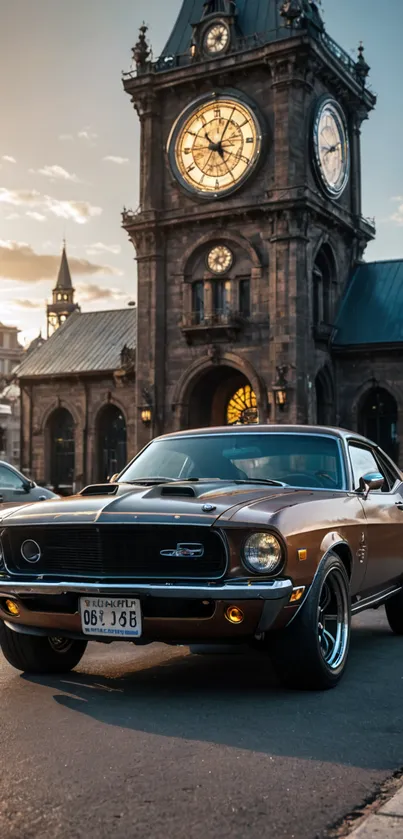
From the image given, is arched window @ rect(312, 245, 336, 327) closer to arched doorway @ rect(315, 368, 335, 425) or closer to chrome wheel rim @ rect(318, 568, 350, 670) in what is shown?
arched doorway @ rect(315, 368, 335, 425)

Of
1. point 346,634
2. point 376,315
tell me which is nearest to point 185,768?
point 346,634

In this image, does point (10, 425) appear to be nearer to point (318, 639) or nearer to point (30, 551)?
point (30, 551)

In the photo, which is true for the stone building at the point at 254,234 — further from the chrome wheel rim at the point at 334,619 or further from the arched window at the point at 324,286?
the chrome wheel rim at the point at 334,619

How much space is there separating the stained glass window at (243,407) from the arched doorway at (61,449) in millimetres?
9236

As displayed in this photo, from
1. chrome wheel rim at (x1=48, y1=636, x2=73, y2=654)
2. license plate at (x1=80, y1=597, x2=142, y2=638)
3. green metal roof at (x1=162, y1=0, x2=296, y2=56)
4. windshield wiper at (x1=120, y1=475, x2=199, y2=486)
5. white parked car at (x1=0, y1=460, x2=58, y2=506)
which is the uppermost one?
green metal roof at (x1=162, y1=0, x2=296, y2=56)

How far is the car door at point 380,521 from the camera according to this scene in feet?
22.1

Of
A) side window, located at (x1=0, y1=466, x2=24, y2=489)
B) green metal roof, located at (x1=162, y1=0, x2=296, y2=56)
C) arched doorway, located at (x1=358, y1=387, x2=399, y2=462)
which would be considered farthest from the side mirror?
green metal roof, located at (x1=162, y1=0, x2=296, y2=56)

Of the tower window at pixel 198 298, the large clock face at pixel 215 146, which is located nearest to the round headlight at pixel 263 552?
the large clock face at pixel 215 146

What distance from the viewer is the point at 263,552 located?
5.20 meters

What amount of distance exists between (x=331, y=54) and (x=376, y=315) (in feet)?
30.6

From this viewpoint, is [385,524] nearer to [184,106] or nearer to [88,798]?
[88,798]

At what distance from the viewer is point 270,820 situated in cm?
342

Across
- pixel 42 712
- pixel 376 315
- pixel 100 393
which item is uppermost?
pixel 376 315

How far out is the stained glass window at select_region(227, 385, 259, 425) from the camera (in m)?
34.9
